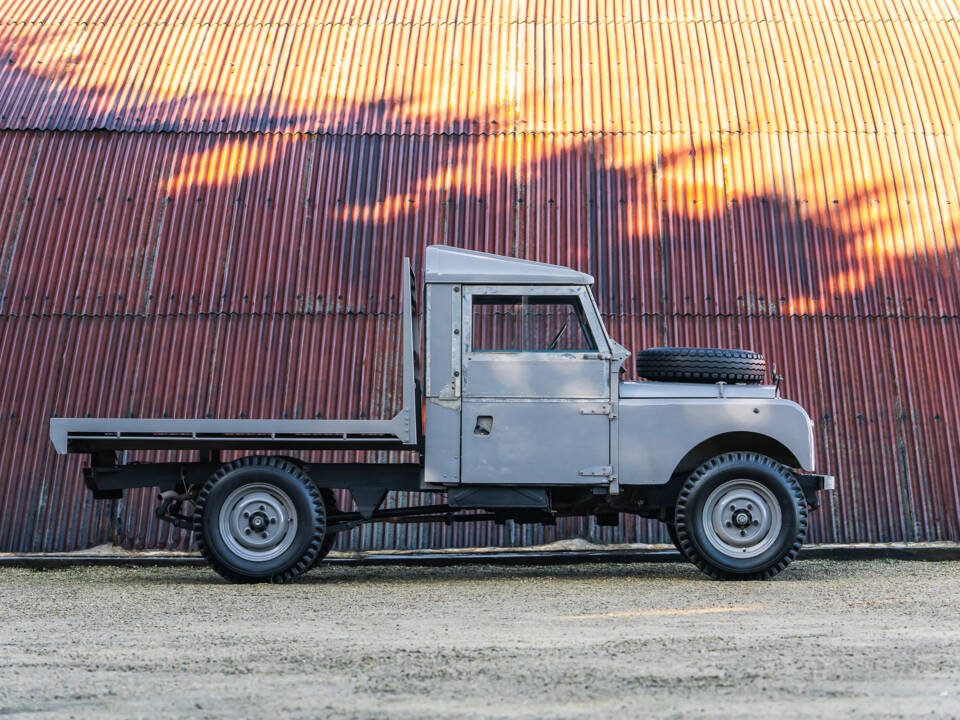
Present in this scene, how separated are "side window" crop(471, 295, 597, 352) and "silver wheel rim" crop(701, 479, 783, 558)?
1.61 metres

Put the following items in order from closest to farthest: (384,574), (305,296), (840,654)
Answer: (840,654) → (384,574) → (305,296)

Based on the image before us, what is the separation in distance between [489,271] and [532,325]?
572 millimetres

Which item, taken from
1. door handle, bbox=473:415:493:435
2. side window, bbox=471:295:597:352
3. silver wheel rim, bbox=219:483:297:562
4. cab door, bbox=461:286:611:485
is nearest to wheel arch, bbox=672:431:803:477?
cab door, bbox=461:286:611:485

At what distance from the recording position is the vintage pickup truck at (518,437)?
29.4 ft

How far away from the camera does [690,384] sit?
9273 mm

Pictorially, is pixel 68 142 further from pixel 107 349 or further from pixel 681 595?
pixel 681 595

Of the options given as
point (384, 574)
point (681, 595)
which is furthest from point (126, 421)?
point (681, 595)

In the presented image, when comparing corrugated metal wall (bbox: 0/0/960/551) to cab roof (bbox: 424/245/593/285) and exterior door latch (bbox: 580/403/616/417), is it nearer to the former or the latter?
exterior door latch (bbox: 580/403/616/417)

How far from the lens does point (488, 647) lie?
5.71m

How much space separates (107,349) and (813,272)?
8.31 metres

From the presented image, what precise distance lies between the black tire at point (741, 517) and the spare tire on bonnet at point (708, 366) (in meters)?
0.67

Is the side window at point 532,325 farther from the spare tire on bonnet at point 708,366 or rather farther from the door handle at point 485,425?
the spare tire on bonnet at point 708,366

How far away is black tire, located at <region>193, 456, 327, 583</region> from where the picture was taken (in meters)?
8.95

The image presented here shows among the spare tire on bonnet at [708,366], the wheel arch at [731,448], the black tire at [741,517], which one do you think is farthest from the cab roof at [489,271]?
the black tire at [741,517]
